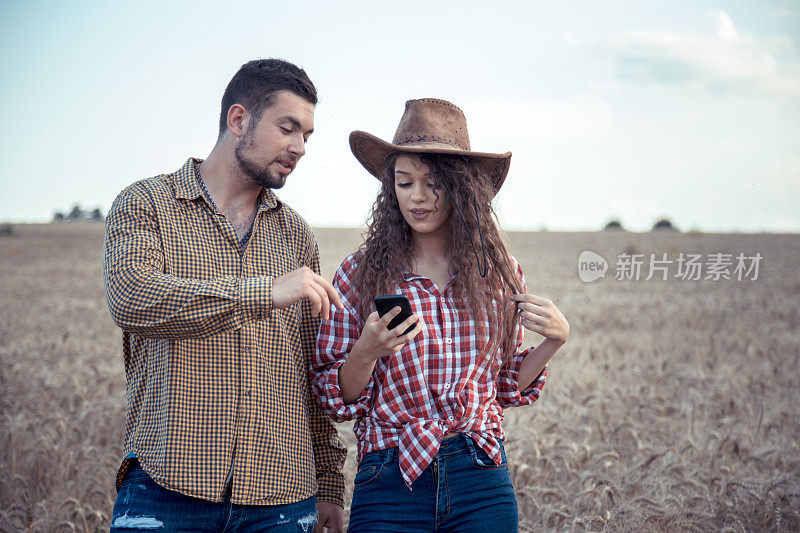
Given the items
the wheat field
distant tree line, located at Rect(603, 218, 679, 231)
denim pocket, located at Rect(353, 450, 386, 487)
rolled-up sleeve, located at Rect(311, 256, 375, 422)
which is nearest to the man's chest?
rolled-up sleeve, located at Rect(311, 256, 375, 422)

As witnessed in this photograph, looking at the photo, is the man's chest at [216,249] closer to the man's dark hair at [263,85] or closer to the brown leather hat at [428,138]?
the man's dark hair at [263,85]

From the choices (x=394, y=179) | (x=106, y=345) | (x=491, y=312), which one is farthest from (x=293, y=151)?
(x=106, y=345)

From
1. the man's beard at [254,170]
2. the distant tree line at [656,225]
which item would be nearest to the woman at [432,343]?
the man's beard at [254,170]

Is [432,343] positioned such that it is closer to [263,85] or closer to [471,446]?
[471,446]

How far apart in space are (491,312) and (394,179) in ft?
2.49

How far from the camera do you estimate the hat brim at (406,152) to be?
2898 millimetres

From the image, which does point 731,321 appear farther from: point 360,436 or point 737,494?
point 360,436

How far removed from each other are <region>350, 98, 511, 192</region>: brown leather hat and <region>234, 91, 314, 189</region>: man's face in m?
0.35

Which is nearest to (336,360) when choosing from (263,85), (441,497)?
(441,497)

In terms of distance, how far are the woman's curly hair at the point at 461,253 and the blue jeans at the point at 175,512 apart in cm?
88

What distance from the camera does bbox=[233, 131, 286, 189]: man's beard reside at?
2.79 meters

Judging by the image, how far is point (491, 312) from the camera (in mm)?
2875

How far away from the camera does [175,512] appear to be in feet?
8.06

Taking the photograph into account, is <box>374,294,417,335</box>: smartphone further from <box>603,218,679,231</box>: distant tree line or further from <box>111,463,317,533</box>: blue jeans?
<box>603,218,679,231</box>: distant tree line
